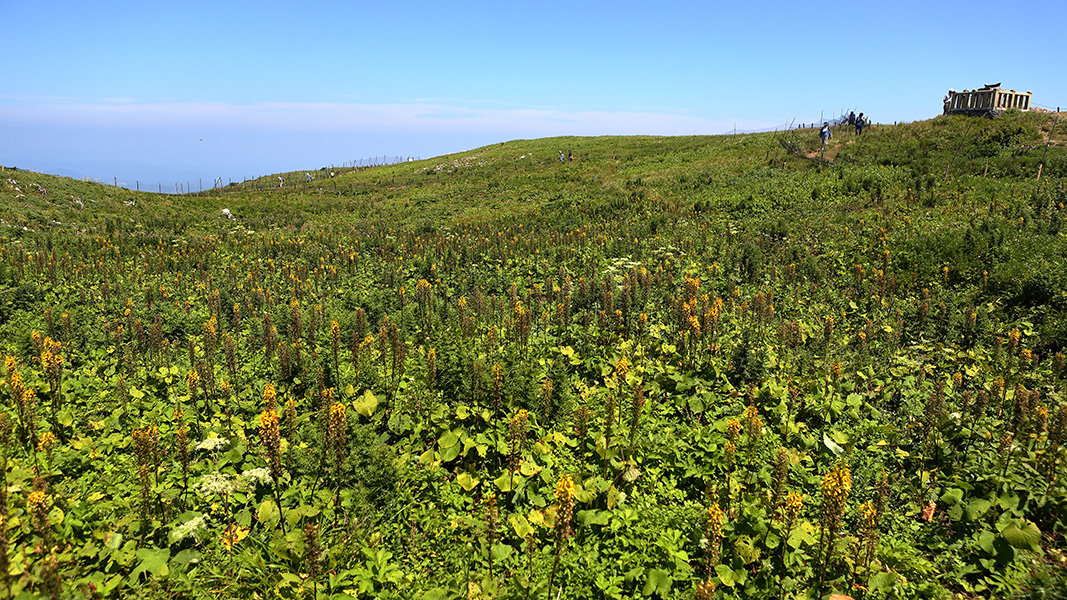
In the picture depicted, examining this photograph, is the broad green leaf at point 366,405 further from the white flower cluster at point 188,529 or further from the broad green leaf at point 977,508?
the broad green leaf at point 977,508

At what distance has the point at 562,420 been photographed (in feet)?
23.0

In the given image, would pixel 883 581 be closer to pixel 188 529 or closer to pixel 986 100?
pixel 188 529

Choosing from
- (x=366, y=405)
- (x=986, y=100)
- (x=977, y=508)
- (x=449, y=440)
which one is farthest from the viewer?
(x=986, y=100)

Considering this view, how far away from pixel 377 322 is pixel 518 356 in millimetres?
4884

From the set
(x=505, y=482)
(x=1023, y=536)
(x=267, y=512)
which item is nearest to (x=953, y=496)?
(x=1023, y=536)

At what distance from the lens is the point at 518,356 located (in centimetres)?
835

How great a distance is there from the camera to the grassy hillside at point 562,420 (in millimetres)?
4430

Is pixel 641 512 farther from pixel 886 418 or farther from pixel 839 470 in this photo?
pixel 886 418

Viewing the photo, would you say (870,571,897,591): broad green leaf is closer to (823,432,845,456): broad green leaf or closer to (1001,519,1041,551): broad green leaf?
(1001,519,1041,551): broad green leaf

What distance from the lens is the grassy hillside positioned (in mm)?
4430

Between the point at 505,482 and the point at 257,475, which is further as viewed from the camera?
the point at 505,482

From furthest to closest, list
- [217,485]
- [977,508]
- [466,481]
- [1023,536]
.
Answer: [466,481], [217,485], [977,508], [1023,536]

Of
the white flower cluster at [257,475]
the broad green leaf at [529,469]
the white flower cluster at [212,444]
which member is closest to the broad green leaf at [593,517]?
the broad green leaf at [529,469]

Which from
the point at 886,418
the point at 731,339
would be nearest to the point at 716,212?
the point at 731,339
